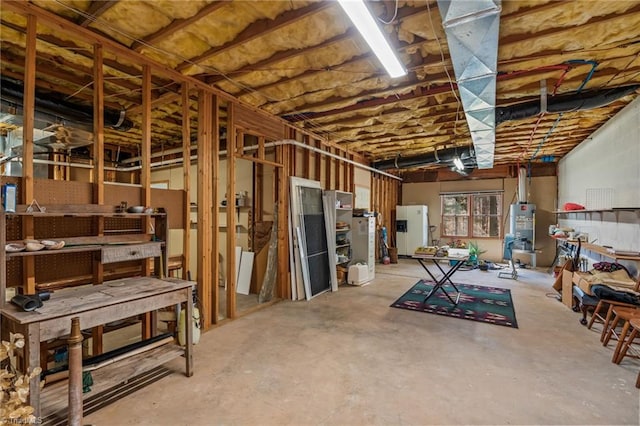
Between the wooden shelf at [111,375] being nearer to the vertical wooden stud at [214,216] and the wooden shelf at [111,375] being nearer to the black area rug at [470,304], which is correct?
the vertical wooden stud at [214,216]

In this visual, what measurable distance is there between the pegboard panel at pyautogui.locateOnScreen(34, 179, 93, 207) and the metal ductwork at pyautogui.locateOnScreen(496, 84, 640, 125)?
502cm

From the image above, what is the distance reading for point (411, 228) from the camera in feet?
30.6

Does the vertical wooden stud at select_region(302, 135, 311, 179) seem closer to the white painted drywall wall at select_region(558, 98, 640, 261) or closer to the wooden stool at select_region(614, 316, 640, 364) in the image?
the wooden stool at select_region(614, 316, 640, 364)

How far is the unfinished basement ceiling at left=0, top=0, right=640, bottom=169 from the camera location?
2.35m

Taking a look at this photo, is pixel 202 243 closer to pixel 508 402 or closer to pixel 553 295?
pixel 508 402

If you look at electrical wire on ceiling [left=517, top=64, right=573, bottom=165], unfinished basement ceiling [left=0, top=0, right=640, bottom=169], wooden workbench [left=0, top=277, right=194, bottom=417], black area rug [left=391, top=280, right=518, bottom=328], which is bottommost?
black area rug [left=391, top=280, right=518, bottom=328]

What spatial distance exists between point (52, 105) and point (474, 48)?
464cm

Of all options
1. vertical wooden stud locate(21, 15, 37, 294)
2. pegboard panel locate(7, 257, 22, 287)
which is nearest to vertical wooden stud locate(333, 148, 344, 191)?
vertical wooden stud locate(21, 15, 37, 294)

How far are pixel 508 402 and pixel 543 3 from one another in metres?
3.01

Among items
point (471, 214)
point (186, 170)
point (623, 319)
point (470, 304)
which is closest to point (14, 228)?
point (186, 170)

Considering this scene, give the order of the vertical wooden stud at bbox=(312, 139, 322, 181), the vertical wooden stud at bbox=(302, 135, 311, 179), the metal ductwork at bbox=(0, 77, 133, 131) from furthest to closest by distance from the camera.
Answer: the vertical wooden stud at bbox=(312, 139, 322, 181)
the vertical wooden stud at bbox=(302, 135, 311, 179)
the metal ductwork at bbox=(0, 77, 133, 131)

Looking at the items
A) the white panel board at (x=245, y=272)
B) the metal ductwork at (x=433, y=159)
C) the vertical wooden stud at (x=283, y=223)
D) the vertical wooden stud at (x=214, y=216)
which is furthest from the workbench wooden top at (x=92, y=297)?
the metal ductwork at (x=433, y=159)

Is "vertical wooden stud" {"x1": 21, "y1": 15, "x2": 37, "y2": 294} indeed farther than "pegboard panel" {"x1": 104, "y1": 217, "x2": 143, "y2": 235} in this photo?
No

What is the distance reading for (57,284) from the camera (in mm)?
2508
